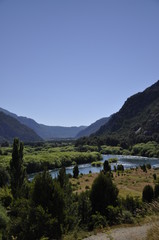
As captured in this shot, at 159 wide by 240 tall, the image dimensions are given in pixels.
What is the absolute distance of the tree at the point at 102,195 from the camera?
68.4 ft

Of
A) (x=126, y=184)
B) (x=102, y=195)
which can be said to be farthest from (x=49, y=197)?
(x=126, y=184)

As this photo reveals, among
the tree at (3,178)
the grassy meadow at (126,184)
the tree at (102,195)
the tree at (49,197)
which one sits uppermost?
the tree at (49,197)

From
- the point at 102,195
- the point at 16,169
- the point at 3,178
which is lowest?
the point at 3,178

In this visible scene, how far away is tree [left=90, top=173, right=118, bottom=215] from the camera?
20.9 m

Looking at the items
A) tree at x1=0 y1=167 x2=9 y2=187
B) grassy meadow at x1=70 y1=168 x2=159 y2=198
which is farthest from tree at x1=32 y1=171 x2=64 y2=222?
tree at x1=0 y1=167 x2=9 y2=187

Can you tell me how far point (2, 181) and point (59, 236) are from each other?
3481cm

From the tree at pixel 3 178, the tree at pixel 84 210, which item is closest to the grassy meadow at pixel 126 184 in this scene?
the tree at pixel 3 178

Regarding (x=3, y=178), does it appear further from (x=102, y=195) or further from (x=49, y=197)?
(x=49, y=197)

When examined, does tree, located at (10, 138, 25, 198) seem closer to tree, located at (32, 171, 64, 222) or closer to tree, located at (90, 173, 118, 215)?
tree, located at (90, 173, 118, 215)

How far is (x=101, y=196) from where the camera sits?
2122 cm

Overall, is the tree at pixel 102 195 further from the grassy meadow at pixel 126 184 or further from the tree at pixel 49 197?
the grassy meadow at pixel 126 184

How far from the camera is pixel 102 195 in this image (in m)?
21.2

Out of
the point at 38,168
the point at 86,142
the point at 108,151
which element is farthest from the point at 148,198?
A: the point at 86,142

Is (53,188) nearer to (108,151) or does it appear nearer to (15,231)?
(15,231)
